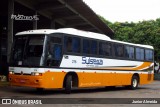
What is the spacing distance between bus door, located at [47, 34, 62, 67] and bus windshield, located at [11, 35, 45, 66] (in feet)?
1.46

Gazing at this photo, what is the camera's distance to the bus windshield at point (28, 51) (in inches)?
684

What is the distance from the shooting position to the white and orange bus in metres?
17.4

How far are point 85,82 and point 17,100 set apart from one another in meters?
6.31

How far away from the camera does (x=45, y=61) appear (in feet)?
57.1

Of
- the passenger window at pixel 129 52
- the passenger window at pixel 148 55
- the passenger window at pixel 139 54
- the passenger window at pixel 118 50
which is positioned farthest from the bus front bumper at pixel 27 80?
the passenger window at pixel 148 55

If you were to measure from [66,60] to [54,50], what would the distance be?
1.03 metres

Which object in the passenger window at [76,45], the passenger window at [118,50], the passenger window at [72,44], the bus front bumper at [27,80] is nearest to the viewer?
the bus front bumper at [27,80]

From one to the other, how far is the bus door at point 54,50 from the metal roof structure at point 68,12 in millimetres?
11639

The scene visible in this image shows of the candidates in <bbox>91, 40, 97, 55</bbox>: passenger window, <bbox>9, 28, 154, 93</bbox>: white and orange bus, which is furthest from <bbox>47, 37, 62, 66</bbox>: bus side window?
<bbox>91, 40, 97, 55</bbox>: passenger window

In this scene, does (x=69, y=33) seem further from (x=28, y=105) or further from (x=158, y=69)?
(x=158, y=69)

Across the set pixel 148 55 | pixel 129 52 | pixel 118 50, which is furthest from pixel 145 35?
pixel 118 50

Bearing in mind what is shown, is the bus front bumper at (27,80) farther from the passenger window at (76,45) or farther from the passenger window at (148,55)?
the passenger window at (148,55)

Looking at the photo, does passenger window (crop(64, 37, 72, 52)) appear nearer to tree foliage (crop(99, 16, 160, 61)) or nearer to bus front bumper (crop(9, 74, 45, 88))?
bus front bumper (crop(9, 74, 45, 88))

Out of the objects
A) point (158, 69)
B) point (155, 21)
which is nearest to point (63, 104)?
point (158, 69)
